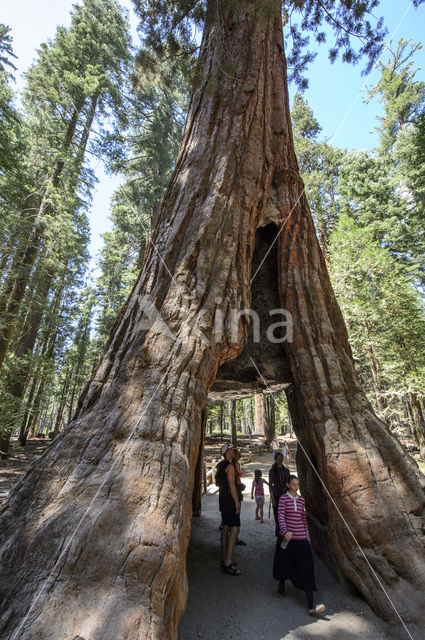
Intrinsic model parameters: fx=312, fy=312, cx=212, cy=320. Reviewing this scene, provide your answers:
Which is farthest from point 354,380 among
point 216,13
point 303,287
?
point 216,13

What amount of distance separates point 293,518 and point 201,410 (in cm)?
197

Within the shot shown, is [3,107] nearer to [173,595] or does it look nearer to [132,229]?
[132,229]

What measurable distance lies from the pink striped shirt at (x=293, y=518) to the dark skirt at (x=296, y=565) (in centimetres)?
11

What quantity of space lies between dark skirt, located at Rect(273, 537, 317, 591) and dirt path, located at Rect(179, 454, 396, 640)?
210 mm

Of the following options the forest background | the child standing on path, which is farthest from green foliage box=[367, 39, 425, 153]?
the child standing on path

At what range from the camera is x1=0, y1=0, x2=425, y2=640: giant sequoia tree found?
1958 mm

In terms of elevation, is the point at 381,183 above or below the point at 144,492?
above

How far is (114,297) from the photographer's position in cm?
1897

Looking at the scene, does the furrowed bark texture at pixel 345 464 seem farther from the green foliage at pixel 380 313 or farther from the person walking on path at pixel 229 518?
the green foliage at pixel 380 313

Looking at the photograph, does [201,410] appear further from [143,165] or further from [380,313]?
[143,165]

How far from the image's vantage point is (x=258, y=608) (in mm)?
3570

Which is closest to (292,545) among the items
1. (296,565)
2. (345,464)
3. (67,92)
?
(296,565)

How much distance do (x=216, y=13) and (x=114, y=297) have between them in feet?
50.1

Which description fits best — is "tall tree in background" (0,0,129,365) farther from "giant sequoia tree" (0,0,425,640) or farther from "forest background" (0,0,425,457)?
"giant sequoia tree" (0,0,425,640)
